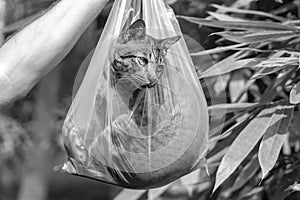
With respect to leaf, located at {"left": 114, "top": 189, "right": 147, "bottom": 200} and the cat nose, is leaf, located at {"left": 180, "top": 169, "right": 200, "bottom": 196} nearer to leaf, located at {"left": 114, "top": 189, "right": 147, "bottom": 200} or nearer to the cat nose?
leaf, located at {"left": 114, "top": 189, "right": 147, "bottom": 200}

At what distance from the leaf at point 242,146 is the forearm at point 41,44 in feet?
1.33

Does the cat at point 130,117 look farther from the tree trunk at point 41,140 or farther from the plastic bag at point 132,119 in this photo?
the tree trunk at point 41,140

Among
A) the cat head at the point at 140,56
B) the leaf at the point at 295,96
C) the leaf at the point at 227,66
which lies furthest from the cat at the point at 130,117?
the leaf at the point at 227,66

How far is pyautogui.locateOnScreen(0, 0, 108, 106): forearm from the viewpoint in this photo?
0.90m

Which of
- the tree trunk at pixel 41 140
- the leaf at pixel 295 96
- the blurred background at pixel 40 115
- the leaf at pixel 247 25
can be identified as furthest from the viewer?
the tree trunk at pixel 41 140

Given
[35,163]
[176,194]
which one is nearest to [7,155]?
[35,163]

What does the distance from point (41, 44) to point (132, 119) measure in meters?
0.16

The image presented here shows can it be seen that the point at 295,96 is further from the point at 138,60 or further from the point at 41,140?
the point at 41,140

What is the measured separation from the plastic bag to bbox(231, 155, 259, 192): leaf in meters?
0.54

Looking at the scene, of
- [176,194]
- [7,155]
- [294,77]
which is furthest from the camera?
[7,155]

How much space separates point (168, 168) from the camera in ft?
2.99

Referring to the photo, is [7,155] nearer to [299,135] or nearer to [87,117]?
[299,135]

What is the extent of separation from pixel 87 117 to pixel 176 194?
1.08 metres

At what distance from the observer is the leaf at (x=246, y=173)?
58.3 inches
